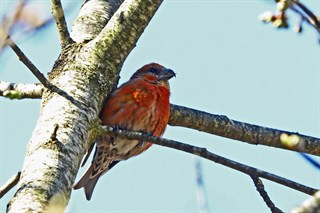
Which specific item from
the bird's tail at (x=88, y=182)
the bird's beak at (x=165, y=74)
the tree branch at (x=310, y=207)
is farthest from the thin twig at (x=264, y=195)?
the bird's beak at (x=165, y=74)

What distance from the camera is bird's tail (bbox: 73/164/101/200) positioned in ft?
18.8

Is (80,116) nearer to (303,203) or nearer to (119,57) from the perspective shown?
(119,57)

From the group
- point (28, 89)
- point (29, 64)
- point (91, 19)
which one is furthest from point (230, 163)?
point (91, 19)

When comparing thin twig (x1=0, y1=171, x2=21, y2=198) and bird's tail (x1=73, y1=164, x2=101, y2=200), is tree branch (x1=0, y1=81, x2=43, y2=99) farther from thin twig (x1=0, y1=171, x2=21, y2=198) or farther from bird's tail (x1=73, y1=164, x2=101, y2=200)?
bird's tail (x1=73, y1=164, x2=101, y2=200)

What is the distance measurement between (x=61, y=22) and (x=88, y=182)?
1970 mm

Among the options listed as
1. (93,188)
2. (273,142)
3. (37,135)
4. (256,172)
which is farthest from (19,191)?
(93,188)

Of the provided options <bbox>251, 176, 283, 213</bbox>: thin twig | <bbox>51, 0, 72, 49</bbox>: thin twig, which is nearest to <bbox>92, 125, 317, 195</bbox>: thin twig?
<bbox>251, 176, 283, 213</bbox>: thin twig

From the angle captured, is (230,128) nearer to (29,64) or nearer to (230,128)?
(230,128)

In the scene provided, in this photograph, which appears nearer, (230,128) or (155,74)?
(230,128)

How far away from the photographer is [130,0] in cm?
446

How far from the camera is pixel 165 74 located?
625cm

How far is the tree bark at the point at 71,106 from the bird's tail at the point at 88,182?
154cm

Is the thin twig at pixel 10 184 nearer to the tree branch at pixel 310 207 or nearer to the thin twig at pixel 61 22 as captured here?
the thin twig at pixel 61 22

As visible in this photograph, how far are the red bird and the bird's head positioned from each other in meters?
0.10
